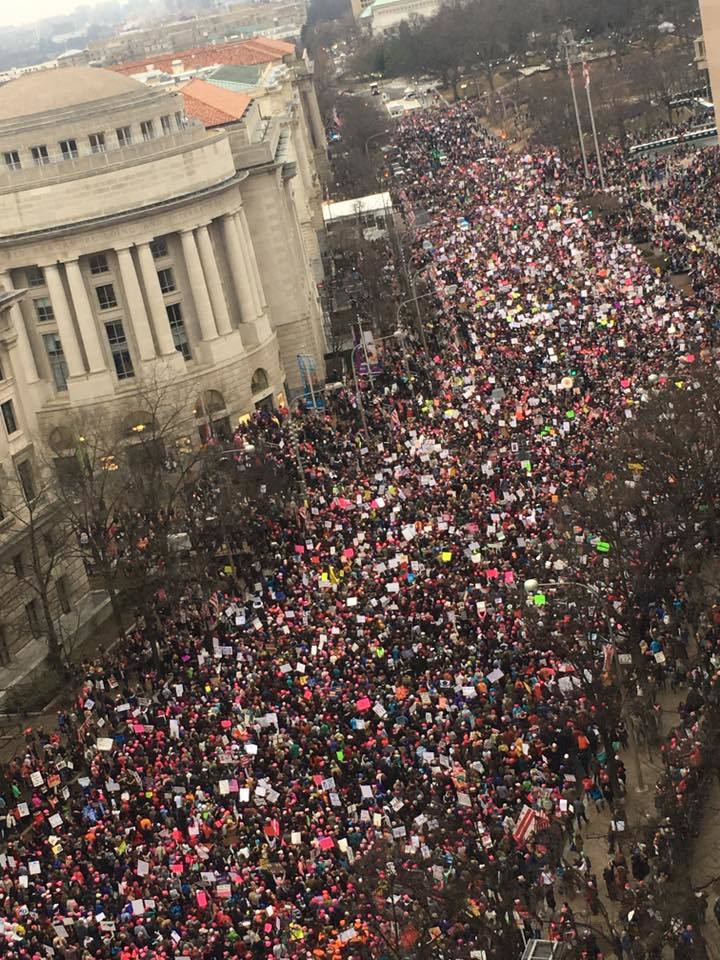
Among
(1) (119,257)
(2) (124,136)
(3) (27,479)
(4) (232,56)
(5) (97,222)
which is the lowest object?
(3) (27,479)

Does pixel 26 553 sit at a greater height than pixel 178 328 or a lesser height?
lesser

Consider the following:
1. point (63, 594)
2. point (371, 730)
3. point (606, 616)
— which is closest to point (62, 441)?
point (63, 594)

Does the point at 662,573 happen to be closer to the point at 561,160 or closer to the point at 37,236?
the point at 37,236

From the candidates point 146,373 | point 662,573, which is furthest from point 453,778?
point 146,373

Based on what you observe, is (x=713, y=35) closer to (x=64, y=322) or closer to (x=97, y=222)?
(x=97, y=222)

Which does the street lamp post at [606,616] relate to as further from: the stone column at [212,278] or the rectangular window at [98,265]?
the rectangular window at [98,265]

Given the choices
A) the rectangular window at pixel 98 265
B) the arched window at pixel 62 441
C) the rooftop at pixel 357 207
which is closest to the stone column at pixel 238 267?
the rectangular window at pixel 98 265

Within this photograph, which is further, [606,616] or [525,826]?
[606,616]
